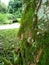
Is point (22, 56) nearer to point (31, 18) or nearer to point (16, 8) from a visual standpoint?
point (31, 18)

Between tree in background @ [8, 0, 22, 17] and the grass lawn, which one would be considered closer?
the grass lawn

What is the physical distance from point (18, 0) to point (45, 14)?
1006cm

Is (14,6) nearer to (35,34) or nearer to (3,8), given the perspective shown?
(3,8)

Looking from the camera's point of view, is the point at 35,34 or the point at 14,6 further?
the point at 14,6

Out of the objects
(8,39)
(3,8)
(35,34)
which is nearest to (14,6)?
(3,8)

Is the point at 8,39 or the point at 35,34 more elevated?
the point at 35,34

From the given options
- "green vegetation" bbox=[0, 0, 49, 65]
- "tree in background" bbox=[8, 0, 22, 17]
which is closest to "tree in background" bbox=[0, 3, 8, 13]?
"tree in background" bbox=[8, 0, 22, 17]

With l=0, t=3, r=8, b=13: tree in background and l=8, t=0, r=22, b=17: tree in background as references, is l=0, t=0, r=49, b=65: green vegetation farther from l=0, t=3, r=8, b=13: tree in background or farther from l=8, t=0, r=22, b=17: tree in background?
l=8, t=0, r=22, b=17: tree in background

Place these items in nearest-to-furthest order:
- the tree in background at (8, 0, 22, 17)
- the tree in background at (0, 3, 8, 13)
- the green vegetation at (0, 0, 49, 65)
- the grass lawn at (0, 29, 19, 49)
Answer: the green vegetation at (0, 0, 49, 65) → the grass lawn at (0, 29, 19, 49) → the tree in background at (0, 3, 8, 13) → the tree in background at (8, 0, 22, 17)

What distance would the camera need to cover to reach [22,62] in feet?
6.41

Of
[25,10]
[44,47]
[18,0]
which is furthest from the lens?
[18,0]

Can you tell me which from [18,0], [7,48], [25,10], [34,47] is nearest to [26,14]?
[25,10]

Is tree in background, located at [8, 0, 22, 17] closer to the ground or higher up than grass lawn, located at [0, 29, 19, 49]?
closer to the ground

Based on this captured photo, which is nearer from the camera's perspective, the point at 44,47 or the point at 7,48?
the point at 44,47
